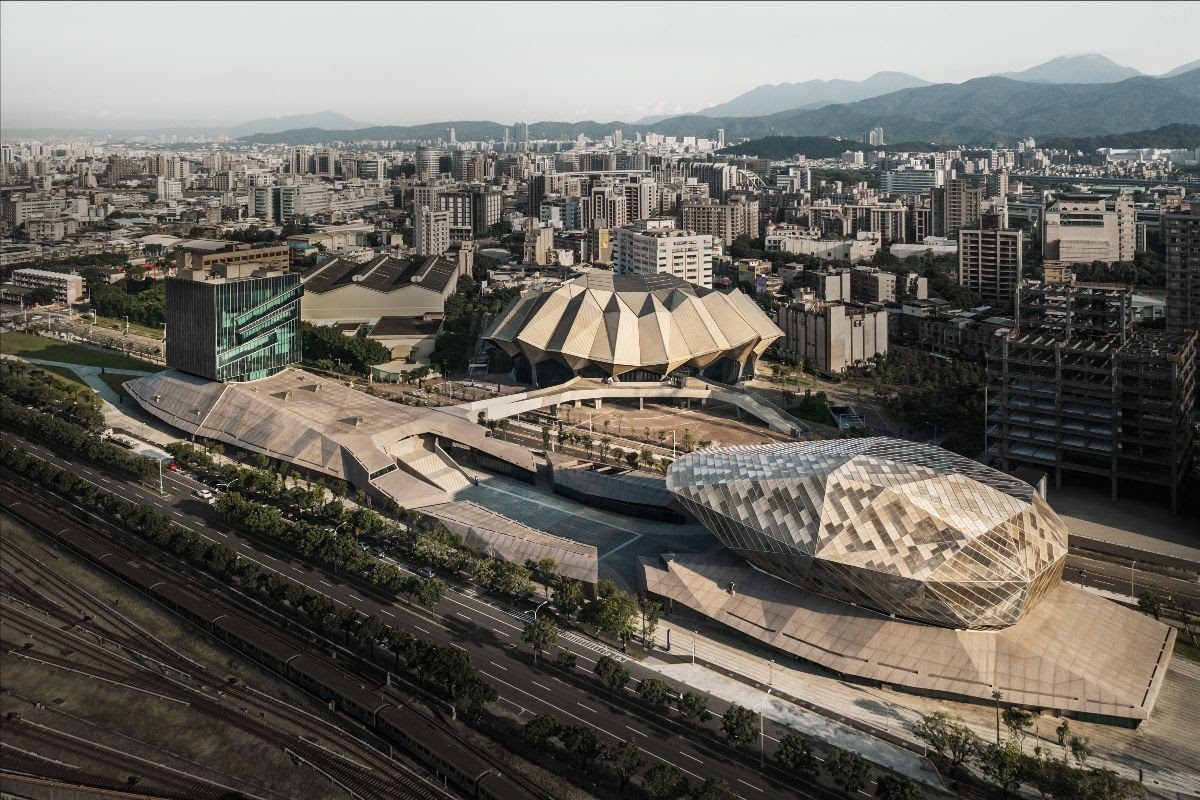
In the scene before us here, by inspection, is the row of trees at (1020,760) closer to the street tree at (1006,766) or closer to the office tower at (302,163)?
the street tree at (1006,766)

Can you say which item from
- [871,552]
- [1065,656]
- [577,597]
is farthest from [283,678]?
[1065,656]

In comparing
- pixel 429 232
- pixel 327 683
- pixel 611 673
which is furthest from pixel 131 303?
pixel 611 673

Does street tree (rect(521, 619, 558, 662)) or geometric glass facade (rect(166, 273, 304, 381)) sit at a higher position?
geometric glass facade (rect(166, 273, 304, 381))

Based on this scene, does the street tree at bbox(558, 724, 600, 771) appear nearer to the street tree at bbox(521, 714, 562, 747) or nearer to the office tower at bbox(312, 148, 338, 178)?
the street tree at bbox(521, 714, 562, 747)

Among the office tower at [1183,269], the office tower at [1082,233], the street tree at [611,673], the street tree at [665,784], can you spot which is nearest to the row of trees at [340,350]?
the street tree at [611,673]

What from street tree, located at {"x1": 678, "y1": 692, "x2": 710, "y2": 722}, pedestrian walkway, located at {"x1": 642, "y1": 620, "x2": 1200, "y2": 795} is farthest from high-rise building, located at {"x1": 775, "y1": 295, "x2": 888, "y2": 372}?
street tree, located at {"x1": 678, "y1": 692, "x2": 710, "y2": 722}

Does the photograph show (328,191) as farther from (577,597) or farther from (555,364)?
(577,597)

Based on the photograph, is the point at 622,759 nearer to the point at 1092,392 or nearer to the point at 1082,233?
the point at 1092,392

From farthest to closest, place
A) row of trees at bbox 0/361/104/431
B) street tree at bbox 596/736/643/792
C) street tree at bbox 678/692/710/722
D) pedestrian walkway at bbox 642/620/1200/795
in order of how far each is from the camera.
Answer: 1. row of trees at bbox 0/361/104/431
2. street tree at bbox 678/692/710/722
3. pedestrian walkway at bbox 642/620/1200/795
4. street tree at bbox 596/736/643/792
